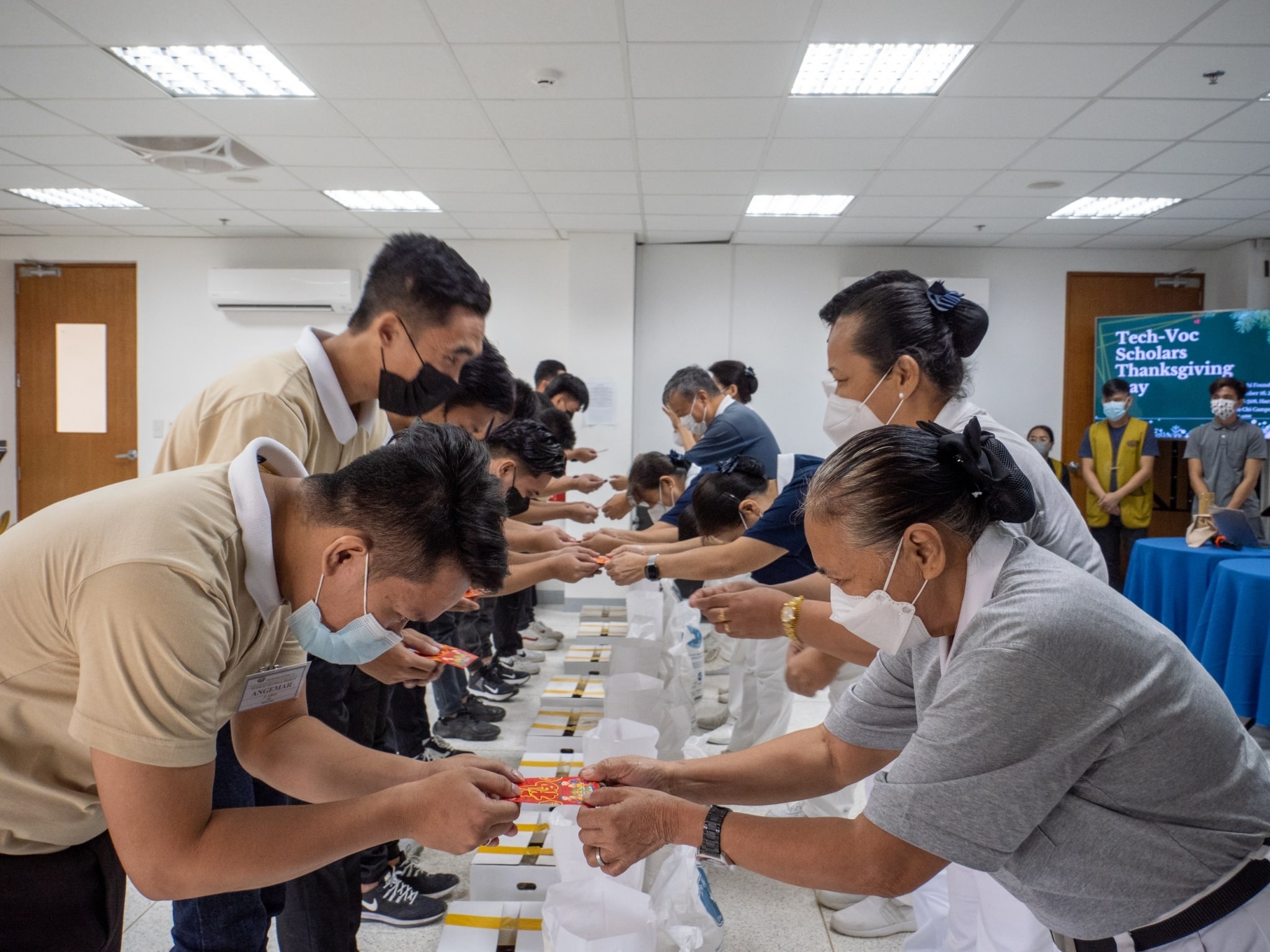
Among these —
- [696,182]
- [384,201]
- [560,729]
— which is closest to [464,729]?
[560,729]

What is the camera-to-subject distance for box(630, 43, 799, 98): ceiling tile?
3477 mm

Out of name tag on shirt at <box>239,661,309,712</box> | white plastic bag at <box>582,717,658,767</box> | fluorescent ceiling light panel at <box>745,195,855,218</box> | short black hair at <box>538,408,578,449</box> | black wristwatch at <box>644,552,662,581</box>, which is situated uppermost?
fluorescent ceiling light panel at <box>745,195,855,218</box>

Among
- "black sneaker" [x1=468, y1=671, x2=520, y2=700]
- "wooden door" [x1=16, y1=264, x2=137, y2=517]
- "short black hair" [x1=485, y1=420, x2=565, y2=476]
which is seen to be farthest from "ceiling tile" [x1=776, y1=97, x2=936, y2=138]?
"wooden door" [x1=16, y1=264, x2=137, y2=517]

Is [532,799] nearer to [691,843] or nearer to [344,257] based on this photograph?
[691,843]

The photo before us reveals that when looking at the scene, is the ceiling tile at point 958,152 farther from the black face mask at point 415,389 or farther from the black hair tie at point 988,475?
the black hair tie at point 988,475

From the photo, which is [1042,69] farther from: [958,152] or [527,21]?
[527,21]

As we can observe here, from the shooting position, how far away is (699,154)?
4.78m

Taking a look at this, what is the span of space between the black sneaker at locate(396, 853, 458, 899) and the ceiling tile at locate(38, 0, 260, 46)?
10.5ft

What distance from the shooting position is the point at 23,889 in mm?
1024

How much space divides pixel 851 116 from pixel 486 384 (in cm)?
286

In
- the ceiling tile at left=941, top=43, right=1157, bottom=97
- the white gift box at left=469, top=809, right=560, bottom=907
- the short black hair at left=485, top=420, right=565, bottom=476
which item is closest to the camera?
the white gift box at left=469, top=809, right=560, bottom=907

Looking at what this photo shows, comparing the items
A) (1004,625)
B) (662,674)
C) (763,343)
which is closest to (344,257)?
(763,343)

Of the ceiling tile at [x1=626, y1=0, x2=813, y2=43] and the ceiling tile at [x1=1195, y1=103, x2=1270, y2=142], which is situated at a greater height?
the ceiling tile at [x1=1195, y1=103, x2=1270, y2=142]

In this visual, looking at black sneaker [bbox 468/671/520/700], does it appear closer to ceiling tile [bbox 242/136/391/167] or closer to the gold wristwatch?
the gold wristwatch
